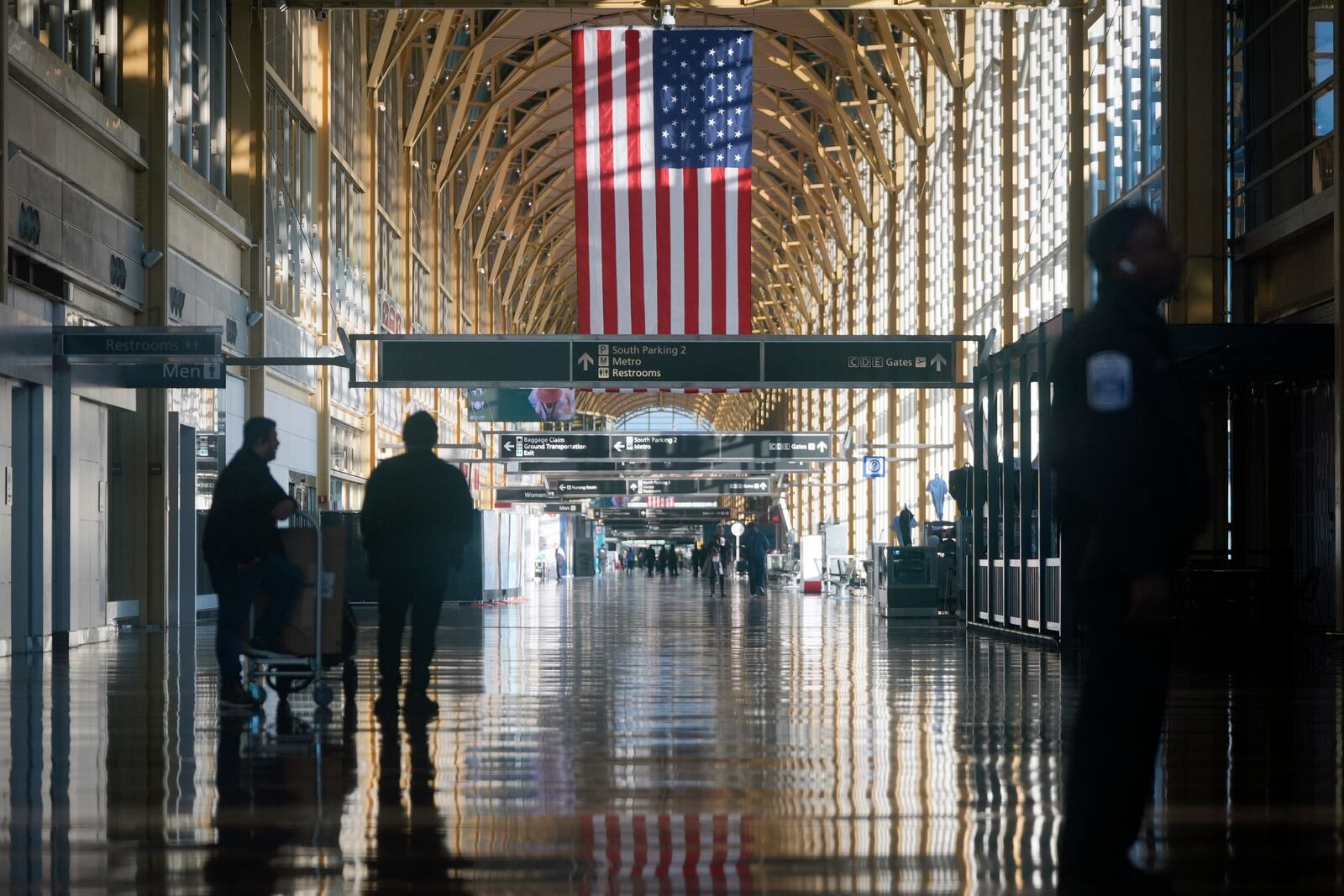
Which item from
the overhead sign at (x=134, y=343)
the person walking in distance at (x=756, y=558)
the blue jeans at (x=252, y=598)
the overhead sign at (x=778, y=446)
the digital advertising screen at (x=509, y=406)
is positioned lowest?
the person walking in distance at (x=756, y=558)

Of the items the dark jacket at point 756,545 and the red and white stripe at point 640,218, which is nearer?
the red and white stripe at point 640,218

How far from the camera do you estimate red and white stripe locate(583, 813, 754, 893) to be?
448 cm

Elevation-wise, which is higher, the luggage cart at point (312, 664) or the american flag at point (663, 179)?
the american flag at point (663, 179)

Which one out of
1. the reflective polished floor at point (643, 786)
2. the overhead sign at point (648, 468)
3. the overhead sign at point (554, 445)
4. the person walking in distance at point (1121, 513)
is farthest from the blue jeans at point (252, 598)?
the overhead sign at point (648, 468)

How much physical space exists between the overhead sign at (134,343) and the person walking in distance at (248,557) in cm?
761

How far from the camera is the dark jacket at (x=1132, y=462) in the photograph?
4043 millimetres

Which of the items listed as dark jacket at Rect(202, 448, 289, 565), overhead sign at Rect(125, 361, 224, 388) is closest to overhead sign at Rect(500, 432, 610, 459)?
overhead sign at Rect(125, 361, 224, 388)

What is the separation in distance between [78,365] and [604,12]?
2821cm

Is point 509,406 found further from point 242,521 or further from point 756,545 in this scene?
point 242,521

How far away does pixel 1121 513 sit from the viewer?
4043 millimetres

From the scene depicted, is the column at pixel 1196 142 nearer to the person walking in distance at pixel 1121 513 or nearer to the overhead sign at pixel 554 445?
the person walking in distance at pixel 1121 513

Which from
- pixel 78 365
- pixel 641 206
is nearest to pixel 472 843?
pixel 78 365

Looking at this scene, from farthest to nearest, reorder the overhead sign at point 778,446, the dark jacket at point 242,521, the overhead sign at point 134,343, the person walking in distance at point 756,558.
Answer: the overhead sign at point 778,446
the person walking in distance at point 756,558
the overhead sign at point 134,343
the dark jacket at point 242,521

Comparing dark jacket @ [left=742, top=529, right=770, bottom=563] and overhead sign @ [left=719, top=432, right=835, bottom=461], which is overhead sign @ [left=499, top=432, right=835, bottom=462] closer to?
overhead sign @ [left=719, top=432, right=835, bottom=461]
